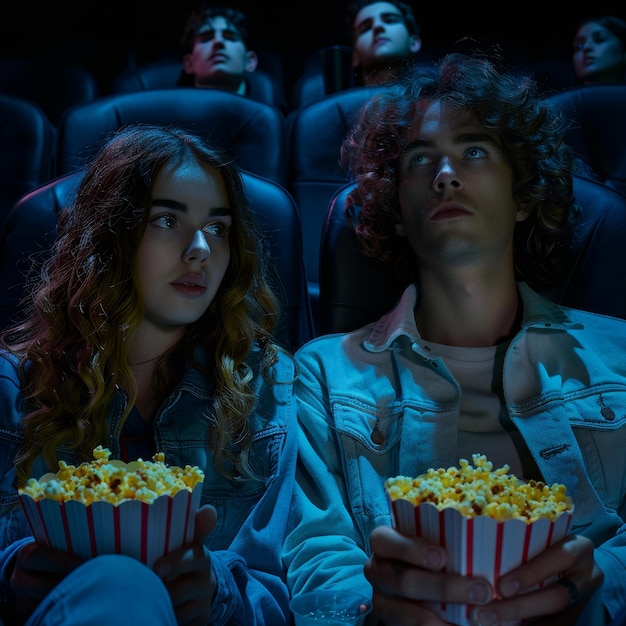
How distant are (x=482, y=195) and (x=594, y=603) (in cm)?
92

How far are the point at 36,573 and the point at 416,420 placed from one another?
2.66 ft

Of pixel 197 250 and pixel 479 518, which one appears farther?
pixel 197 250

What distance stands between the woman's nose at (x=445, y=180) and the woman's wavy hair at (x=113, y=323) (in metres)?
0.41

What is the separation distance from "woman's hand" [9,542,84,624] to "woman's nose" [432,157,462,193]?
1.08 m

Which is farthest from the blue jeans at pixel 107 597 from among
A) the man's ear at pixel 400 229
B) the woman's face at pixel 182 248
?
the man's ear at pixel 400 229

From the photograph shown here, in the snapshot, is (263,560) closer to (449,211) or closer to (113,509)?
(113,509)

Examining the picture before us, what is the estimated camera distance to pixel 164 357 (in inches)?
68.0

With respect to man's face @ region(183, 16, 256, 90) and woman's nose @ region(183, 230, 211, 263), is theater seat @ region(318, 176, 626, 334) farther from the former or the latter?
man's face @ region(183, 16, 256, 90)

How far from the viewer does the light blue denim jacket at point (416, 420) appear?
161 centimetres

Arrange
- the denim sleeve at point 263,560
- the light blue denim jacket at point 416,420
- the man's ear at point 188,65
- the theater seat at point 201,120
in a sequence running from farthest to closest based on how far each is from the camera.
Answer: the man's ear at point 188,65
the theater seat at point 201,120
the light blue denim jacket at point 416,420
the denim sleeve at point 263,560

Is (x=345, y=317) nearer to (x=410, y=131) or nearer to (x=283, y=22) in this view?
(x=410, y=131)

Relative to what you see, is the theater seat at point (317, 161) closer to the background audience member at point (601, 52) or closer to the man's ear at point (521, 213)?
the man's ear at point (521, 213)

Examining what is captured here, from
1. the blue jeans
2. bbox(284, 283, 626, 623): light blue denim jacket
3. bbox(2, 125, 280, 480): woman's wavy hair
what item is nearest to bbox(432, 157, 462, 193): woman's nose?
bbox(284, 283, 626, 623): light blue denim jacket

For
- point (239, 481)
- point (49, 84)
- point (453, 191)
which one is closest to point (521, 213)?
point (453, 191)
